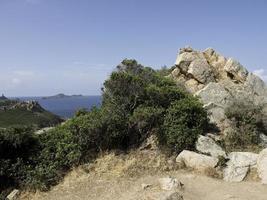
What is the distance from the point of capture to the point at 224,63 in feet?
76.1

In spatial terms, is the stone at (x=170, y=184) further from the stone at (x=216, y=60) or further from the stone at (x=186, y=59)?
the stone at (x=216, y=60)

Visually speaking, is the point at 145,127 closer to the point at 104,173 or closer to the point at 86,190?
the point at 104,173

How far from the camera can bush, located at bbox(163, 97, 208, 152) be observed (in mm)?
16438

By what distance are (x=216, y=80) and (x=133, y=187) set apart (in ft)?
33.6

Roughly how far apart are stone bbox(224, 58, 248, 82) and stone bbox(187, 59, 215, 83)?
1.05 metres

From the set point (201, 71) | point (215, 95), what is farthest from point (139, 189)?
Result: point (201, 71)

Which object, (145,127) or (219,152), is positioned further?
(145,127)

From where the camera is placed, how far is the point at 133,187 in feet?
46.3

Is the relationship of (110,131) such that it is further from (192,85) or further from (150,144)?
(192,85)

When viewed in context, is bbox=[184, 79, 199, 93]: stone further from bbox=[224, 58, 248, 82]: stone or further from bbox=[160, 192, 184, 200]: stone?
bbox=[160, 192, 184, 200]: stone

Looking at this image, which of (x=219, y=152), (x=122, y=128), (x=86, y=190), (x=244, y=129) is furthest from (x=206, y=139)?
(x=86, y=190)

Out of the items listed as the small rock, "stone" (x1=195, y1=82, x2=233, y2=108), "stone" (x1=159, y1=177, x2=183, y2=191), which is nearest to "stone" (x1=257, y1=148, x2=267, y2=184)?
"stone" (x1=159, y1=177, x2=183, y2=191)

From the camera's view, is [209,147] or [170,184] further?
[209,147]

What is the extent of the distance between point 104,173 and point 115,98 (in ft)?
12.7
